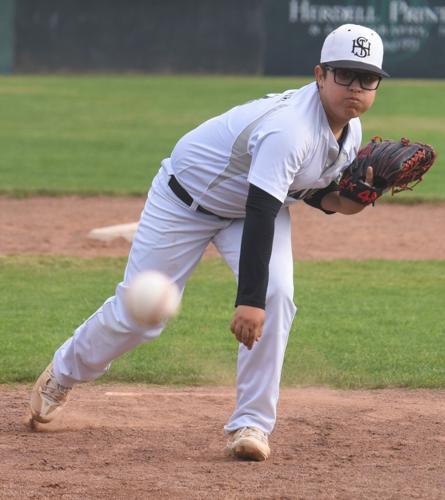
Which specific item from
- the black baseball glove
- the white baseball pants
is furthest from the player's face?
the white baseball pants

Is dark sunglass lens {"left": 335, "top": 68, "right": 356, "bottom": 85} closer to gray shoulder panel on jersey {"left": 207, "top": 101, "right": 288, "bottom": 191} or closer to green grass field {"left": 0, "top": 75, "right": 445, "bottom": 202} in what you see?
gray shoulder panel on jersey {"left": 207, "top": 101, "right": 288, "bottom": 191}

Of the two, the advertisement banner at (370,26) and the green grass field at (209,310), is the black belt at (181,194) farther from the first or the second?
the advertisement banner at (370,26)

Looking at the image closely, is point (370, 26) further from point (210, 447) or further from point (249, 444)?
point (249, 444)

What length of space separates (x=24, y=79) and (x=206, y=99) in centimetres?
677

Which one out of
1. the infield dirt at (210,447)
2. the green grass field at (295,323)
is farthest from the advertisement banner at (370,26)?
the infield dirt at (210,447)

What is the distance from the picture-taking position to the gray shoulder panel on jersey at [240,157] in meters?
4.12

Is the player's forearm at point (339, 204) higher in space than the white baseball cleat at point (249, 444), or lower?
higher

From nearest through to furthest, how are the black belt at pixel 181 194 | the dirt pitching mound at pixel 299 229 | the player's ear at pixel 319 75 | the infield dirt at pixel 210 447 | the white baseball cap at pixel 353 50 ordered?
the infield dirt at pixel 210 447
the white baseball cap at pixel 353 50
the player's ear at pixel 319 75
the black belt at pixel 181 194
the dirt pitching mound at pixel 299 229

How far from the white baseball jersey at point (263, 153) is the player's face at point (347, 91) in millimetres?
57

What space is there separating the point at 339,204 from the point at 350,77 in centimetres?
65

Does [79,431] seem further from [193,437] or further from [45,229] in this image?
[45,229]

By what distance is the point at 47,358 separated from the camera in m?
5.95

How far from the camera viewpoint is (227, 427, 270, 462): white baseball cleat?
165 inches

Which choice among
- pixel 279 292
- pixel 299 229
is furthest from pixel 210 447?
pixel 299 229
